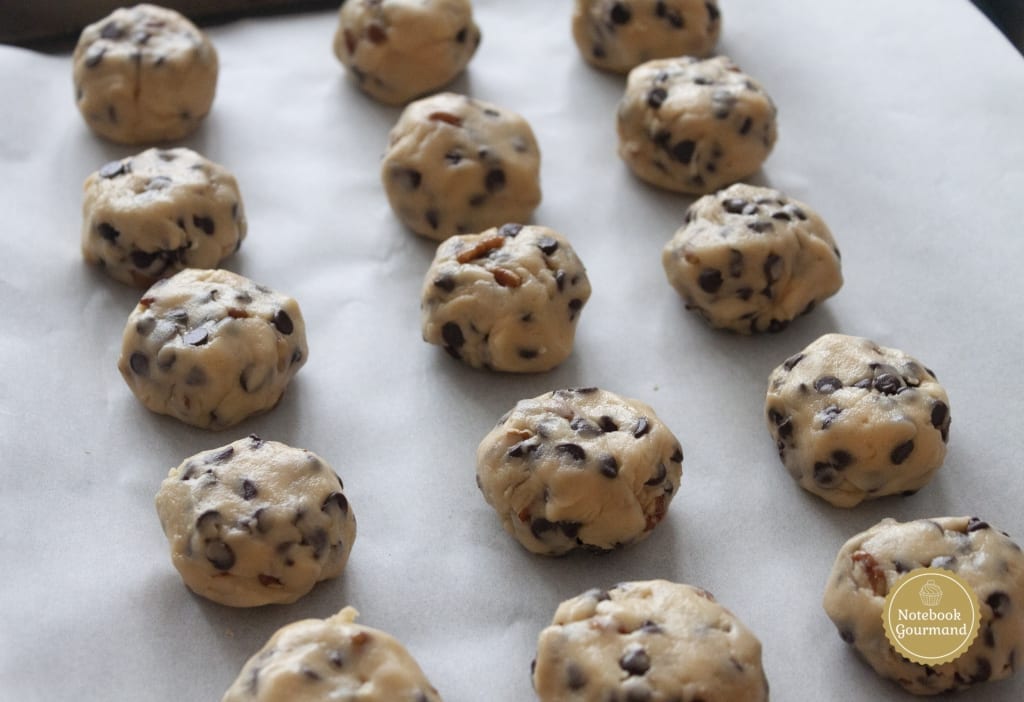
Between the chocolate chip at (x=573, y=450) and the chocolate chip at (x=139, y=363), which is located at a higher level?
the chocolate chip at (x=573, y=450)

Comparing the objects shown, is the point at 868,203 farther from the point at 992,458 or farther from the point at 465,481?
the point at 465,481

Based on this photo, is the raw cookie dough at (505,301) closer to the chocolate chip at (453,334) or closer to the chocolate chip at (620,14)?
the chocolate chip at (453,334)

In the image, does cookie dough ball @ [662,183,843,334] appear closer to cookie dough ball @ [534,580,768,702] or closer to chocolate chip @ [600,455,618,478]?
chocolate chip @ [600,455,618,478]

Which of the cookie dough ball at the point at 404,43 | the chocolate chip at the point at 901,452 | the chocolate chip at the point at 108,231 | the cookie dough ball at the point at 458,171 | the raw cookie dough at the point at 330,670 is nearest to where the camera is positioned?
the raw cookie dough at the point at 330,670

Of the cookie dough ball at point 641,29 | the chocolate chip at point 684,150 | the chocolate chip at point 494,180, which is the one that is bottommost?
the chocolate chip at point 494,180

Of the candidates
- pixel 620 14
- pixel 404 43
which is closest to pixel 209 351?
pixel 404 43

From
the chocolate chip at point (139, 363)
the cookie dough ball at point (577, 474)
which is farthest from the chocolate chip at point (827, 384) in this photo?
the chocolate chip at point (139, 363)

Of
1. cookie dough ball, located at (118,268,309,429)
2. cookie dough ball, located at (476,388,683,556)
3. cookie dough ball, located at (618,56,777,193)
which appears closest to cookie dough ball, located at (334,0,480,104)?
cookie dough ball, located at (618,56,777,193)

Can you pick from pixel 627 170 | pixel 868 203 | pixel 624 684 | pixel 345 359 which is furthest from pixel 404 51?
pixel 624 684
